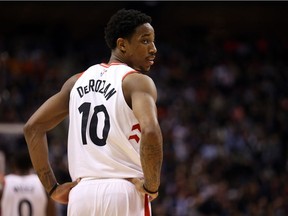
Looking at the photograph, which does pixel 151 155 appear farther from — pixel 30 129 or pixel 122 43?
pixel 30 129

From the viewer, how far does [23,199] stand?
7.91 metres

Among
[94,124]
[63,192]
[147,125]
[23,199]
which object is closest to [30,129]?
[63,192]

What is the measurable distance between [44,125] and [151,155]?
0.93 m

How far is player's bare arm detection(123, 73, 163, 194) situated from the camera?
3969mm

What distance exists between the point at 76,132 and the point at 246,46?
15770 millimetres

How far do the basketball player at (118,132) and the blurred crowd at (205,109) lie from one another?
355 inches

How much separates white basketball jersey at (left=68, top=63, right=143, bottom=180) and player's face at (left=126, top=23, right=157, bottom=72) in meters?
0.12

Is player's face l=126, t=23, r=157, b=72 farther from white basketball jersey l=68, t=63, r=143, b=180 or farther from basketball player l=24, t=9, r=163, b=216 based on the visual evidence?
white basketball jersey l=68, t=63, r=143, b=180

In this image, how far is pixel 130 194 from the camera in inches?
163

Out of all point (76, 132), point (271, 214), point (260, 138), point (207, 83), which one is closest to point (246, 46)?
point (207, 83)

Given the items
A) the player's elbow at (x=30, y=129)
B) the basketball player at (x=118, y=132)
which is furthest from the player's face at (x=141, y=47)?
the player's elbow at (x=30, y=129)

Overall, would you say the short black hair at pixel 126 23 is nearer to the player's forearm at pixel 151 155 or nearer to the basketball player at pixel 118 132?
the basketball player at pixel 118 132

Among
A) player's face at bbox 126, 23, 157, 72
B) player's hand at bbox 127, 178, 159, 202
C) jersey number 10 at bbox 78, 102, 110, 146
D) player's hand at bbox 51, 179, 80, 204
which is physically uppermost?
player's face at bbox 126, 23, 157, 72

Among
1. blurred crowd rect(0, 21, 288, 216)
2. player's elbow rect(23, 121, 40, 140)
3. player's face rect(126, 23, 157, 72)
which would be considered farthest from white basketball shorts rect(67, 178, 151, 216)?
blurred crowd rect(0, 21, 288, 216)
